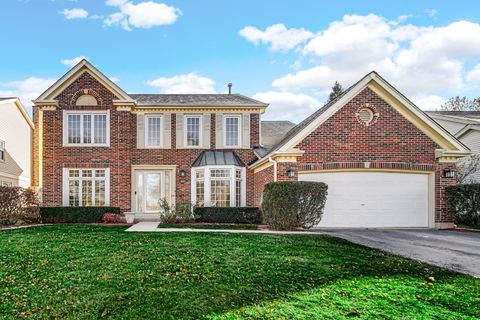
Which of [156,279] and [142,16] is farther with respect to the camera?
[142,16]

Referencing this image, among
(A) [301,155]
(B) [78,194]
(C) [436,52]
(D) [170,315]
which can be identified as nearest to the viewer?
(D) [170,315]

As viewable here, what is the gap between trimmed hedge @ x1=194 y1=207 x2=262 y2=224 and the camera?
17.2 metres

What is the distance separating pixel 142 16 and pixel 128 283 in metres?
13.3

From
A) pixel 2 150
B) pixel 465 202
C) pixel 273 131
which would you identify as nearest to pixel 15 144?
pixel 2 150

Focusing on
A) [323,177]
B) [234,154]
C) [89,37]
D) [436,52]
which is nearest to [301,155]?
[323,177]

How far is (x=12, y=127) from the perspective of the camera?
2388cm

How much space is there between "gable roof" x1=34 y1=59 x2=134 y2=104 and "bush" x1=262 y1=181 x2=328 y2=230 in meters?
8.78

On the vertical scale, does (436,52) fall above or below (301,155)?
above

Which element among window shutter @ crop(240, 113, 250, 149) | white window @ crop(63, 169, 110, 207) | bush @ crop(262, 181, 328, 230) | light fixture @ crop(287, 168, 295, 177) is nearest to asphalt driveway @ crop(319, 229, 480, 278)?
bush @ crop(262, 181, 328, 230)

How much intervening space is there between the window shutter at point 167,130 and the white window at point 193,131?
78 cm

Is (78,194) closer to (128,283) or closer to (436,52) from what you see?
(128,283)

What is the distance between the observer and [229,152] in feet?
63.3

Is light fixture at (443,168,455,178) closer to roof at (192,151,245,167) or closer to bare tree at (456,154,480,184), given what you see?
bare tree at (456,154,480,184)

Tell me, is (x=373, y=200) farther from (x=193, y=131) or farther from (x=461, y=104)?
(x=461, y=104)
